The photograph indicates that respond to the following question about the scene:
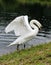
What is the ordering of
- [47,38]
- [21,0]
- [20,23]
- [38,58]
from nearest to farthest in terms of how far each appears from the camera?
[38,58]
[20,23]
[47,38]
[21,0]

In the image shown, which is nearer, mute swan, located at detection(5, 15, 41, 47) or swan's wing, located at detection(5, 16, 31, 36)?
swan's wing, located at detection(5, 16, 31, 36)

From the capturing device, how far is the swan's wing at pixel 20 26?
12.7m

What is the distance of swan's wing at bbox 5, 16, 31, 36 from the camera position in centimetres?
1274

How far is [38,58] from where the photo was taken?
10.0 m

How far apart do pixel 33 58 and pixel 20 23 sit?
3.21 metres

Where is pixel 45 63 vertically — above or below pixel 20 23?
below

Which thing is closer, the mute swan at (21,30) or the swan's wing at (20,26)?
the swan's wing at (20,26)

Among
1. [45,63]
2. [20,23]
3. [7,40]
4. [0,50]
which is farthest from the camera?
[7,40]

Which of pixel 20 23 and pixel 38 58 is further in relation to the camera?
pixel 20 23

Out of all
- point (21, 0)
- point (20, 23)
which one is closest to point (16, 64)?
point (20, 23)

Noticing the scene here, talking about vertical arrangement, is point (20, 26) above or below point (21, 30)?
above

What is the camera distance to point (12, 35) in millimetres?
19609

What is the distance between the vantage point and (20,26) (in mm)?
13094

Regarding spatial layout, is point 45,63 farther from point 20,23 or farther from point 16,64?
point 20,23
